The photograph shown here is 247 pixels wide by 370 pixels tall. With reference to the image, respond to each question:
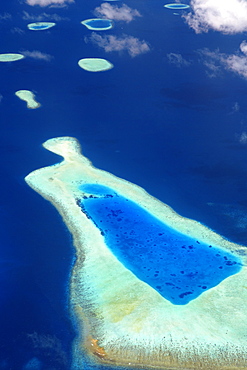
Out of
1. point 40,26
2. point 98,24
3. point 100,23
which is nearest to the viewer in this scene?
point 40,26

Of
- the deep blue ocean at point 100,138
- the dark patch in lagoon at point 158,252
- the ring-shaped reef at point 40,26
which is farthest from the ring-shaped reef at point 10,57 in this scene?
the dark patch in lagoon at point 158,252

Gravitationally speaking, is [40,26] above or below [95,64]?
above

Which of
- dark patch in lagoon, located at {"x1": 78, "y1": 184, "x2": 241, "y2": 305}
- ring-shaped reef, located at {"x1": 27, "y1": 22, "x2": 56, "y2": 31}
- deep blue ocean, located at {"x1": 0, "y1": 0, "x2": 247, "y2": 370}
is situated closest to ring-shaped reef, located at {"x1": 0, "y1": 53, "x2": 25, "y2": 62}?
deep blue ocean, located at {"x1": 0, "y1": 0, "x2": 247, "y2": 370}

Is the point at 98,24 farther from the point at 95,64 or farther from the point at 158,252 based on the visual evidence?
the point at 158,252

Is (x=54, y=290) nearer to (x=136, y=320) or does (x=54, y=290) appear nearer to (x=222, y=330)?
(x=136, y=320)

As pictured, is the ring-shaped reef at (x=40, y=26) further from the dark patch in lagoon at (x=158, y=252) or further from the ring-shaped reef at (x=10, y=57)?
the dark patch in lagoon at (x=158, y=252)

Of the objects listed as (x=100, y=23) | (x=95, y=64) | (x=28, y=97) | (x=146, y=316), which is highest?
(x=100, y=23)

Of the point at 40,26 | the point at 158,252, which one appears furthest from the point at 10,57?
the point at 158,252
